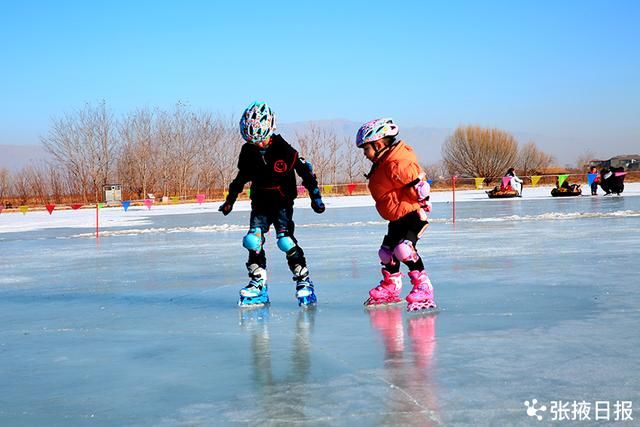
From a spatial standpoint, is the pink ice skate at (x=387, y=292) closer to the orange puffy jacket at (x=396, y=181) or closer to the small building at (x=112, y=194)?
the orange puffy jacket at (x=396, y=181)

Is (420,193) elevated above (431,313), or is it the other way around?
(420,193)

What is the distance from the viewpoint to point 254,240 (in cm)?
582

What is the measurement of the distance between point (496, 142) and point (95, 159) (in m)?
41.3

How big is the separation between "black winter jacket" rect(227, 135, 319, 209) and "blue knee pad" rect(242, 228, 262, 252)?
0.66 ft

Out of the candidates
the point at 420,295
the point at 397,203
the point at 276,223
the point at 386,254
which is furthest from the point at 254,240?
the point at 420,295

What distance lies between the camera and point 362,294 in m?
6.15

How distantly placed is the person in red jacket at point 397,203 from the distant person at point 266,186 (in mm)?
569

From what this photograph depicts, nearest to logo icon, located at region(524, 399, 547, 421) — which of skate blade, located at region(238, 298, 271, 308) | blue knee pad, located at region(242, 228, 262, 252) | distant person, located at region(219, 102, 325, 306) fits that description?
distant person, located at region(219, 102, 325, 306)

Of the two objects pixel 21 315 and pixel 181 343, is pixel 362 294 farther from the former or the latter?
pixel 21 315

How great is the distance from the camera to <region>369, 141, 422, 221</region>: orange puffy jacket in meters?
5.37

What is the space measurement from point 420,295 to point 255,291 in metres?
1.28

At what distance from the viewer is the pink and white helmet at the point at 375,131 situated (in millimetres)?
5523

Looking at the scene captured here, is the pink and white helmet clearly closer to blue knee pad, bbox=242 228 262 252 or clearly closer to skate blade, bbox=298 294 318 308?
blue knee pad, bbox=242 228 262 252

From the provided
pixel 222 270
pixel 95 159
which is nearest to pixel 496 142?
pixel 95 159
